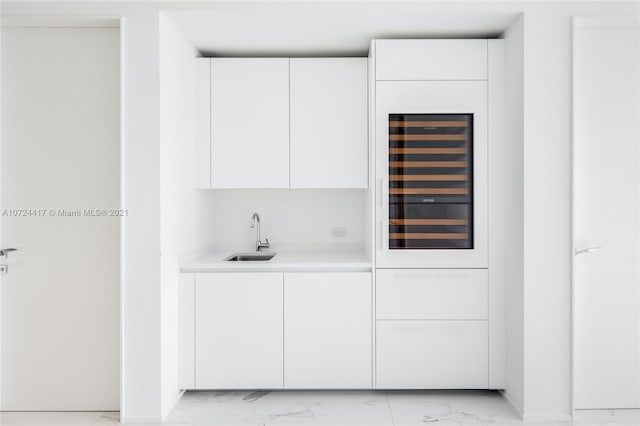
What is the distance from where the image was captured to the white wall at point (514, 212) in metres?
2.44

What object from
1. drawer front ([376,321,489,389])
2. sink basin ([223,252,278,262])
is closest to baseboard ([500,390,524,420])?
drawer front ([376,321,489,389])

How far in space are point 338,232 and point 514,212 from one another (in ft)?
4.18

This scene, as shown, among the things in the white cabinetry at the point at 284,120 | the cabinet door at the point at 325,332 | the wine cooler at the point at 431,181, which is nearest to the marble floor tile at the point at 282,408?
the cabinet door at the point at 325,332

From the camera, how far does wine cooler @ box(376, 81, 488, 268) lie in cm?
266

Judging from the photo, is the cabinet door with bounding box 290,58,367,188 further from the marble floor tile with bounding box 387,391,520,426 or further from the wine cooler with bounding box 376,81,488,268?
the marble floor tile with bounding box 387,391,520,426

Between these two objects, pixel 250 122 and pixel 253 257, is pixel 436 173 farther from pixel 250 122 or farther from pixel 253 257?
pixel 253 257

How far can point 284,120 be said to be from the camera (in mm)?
2914

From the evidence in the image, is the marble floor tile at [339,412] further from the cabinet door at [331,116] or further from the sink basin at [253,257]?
the cabinet door at [331,116]

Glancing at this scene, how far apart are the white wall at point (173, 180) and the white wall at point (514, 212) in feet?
6.56

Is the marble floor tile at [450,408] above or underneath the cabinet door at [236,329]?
underneath

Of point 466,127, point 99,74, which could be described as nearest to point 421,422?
point 466,127

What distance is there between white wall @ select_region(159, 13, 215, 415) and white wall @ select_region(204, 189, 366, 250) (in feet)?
1.23

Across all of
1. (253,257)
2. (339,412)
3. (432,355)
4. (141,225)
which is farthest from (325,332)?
(141,225)
